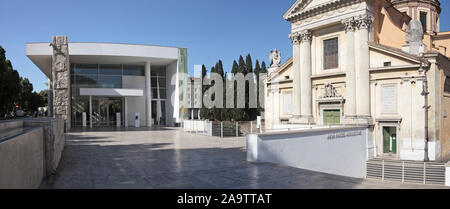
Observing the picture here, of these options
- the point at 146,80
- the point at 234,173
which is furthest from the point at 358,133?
the point at 146,80

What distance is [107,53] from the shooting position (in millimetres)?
29859

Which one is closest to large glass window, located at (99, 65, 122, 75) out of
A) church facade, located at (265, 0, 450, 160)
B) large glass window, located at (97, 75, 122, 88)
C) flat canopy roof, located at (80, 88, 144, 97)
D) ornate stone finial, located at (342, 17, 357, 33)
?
large glass window, located at (97, 75, 122, 88)

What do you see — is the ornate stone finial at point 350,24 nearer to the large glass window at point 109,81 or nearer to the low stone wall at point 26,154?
the low stone wall at point 26,154

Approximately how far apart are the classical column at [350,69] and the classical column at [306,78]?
3.02 metres

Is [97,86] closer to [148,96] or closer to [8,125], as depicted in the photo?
[148,96]

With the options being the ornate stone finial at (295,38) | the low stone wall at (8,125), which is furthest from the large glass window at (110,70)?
the low stone wall at (8,125)

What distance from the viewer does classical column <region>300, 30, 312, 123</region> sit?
22641 mm

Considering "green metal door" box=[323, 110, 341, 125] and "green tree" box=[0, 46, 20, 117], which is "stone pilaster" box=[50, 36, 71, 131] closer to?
"green tree" box=[0, 46, 20, 117]

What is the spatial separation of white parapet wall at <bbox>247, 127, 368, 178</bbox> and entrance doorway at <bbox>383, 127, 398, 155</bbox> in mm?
1769

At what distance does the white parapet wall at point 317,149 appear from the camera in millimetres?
9352
